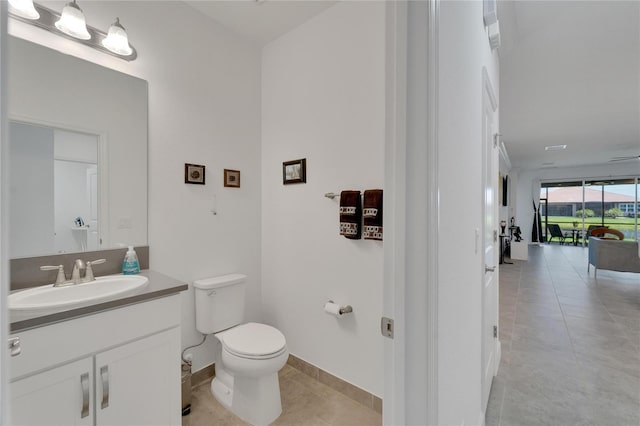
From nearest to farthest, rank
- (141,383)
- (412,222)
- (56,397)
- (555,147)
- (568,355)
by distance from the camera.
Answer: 1. (412,222)
2. (56,397)
3. (141,383)
4. (568,355)
5. (555,147)

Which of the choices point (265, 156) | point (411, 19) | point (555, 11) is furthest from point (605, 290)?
point (411, 19)

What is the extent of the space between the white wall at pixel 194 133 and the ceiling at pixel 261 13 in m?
0.08

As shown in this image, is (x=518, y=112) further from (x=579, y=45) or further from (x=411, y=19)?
(x=411, y=19)

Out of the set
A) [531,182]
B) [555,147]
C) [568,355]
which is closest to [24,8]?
[568,355]

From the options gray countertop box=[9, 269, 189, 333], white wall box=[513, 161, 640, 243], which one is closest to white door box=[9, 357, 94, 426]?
gray countertop box=[9, 269, 189, 333]

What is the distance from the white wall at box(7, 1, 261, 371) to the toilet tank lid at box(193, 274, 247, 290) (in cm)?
6

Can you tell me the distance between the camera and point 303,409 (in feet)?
6.29

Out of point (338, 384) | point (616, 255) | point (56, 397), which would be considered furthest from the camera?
point (616, 255)

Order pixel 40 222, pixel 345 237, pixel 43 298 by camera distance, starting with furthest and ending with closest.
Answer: pixel 345 237, pixel 40 222, pixel 43 298

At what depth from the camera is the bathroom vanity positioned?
3.52ft

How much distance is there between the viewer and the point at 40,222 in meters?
1.46

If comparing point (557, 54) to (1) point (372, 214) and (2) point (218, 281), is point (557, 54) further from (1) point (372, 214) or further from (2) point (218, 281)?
(2) point (218, 281)

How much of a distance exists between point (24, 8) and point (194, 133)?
984 mm

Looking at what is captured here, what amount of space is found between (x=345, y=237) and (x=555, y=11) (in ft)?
7.42
